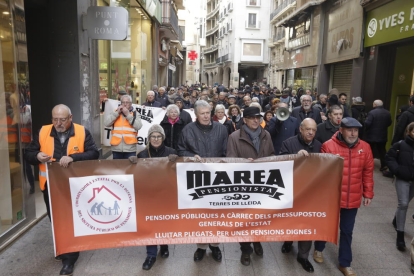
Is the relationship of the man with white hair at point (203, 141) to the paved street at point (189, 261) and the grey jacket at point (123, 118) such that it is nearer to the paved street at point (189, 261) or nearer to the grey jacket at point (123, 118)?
the paved street at point (189, 261)

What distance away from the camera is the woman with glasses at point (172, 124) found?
656 cm

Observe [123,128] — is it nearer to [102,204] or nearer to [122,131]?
[122,131]

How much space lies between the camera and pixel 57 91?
6965 millimetres

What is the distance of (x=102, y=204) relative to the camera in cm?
387

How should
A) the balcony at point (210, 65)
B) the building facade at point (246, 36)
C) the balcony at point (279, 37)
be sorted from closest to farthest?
the balcony at point (279, 37) → the building facade at point (246, 36) → the balcony at point (210, 65)

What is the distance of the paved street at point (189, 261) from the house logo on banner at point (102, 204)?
0.58 m

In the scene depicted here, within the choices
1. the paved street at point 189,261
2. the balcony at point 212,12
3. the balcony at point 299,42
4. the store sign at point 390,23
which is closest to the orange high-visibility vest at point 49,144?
the paved street at point 189,261

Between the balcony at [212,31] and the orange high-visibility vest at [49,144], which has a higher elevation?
the balcony at [212,31]

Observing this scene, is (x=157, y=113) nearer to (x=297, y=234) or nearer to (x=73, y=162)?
(x=73, y=162)

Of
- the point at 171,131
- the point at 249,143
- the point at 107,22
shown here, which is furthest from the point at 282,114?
the point at 107,22

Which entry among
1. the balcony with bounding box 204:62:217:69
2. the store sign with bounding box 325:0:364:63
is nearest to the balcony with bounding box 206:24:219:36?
the balcony with bounding box 204:62:217:69

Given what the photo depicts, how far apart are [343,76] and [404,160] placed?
1165cm

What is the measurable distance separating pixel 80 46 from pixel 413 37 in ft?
26.9

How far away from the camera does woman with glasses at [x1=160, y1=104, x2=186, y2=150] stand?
21.5 ft
